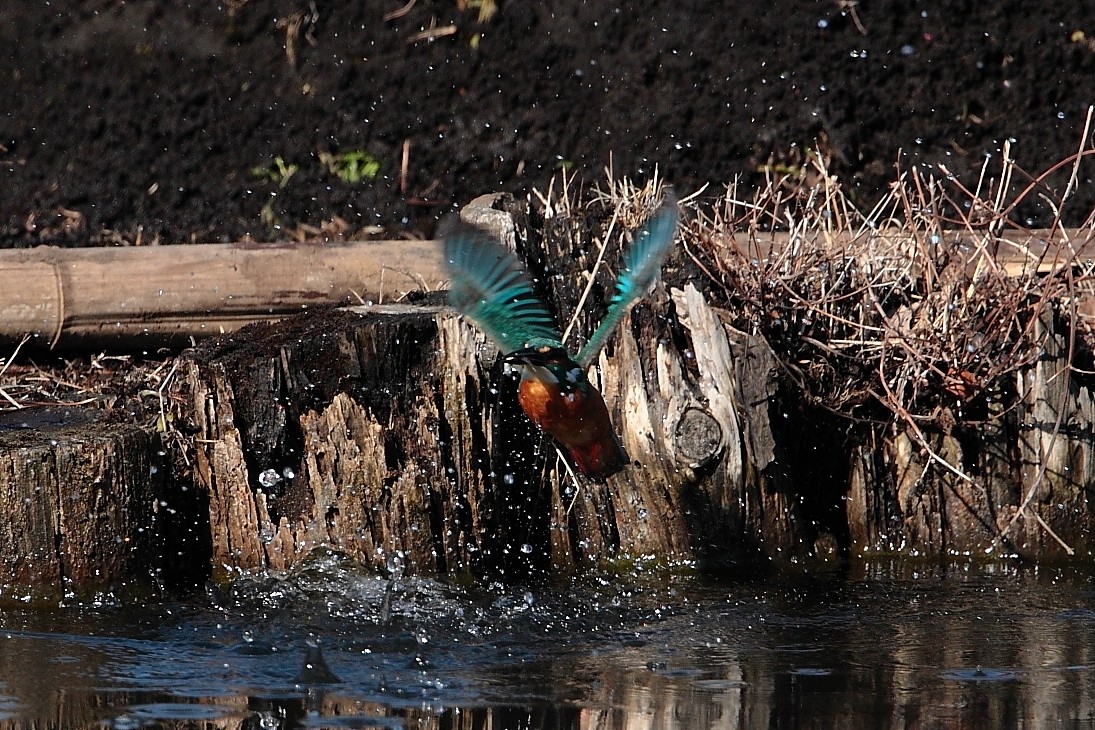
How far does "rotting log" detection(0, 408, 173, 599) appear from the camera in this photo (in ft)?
13.0

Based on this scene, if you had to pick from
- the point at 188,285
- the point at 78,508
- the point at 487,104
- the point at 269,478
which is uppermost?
the point at 487,104

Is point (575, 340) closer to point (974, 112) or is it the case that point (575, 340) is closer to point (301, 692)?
point (301, 692)

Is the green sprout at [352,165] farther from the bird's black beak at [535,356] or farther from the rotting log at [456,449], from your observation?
the bird's black beak at [535,356]

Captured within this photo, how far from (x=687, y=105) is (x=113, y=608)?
3983 millimetres

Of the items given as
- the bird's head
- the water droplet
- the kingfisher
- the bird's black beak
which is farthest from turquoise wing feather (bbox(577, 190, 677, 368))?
the water droplet

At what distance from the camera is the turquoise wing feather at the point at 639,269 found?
3.84m

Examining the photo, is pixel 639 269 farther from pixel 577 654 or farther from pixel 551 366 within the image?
pixel 577 654

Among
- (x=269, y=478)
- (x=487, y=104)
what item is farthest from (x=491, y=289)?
(x=487, y=104)

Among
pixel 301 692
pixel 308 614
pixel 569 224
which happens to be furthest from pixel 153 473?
pixel 569 224

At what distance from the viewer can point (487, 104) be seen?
7.15m

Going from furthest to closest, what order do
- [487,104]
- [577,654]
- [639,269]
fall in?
[487,104]
[639,269]
[577,654]

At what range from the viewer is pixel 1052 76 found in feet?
23.0

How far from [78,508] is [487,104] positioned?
12.0ft

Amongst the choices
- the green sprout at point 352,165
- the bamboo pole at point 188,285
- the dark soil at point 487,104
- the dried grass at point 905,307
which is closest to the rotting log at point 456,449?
the dried grass at point 905,307
